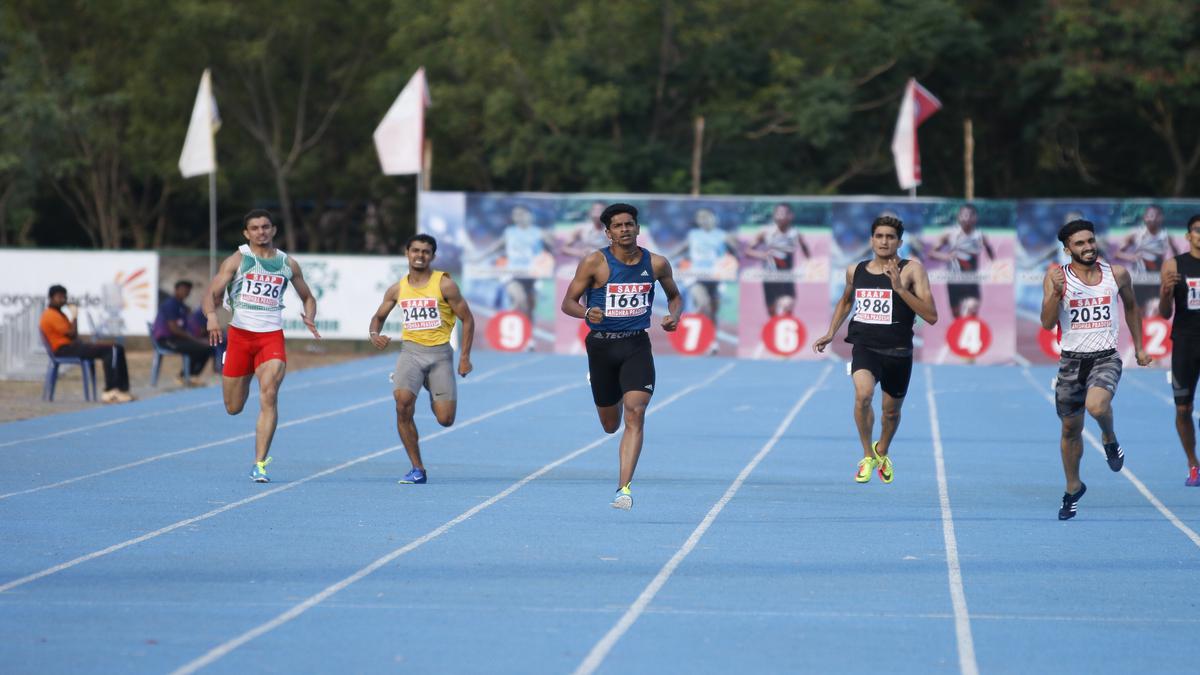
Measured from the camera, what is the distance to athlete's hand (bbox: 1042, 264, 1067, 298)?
1089 centimetres

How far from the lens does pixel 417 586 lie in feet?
27.9

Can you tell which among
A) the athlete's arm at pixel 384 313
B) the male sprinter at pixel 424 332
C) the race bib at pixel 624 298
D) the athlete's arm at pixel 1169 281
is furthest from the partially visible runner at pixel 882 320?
the athlete's arm at pixel 384 313

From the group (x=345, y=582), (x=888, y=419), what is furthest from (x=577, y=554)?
(x=888, y=419)

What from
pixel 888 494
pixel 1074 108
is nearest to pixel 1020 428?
pixel 888 494

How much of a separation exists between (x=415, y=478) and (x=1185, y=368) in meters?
5.54

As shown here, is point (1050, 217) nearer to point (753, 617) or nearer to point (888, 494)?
point (888, 494)

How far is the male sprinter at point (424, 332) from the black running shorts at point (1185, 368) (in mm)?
5061

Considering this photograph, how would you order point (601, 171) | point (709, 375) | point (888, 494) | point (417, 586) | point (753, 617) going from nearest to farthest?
point (753, 617) < point (417, 586) < point (888, 494) < point (709, 375) < point (601, 171)

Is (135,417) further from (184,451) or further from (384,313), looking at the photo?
(384,313)

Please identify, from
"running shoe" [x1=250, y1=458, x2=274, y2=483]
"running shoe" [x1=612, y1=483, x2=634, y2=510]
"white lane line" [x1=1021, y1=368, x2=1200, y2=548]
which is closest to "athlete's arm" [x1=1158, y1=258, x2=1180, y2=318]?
"white lane line" [x1=1021, y1=368, x2=1200, y2=548]

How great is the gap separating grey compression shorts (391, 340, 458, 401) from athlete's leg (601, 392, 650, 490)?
1944mm

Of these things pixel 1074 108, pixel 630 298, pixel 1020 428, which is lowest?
pixel 1020 428

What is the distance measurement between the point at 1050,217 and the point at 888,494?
18.0m

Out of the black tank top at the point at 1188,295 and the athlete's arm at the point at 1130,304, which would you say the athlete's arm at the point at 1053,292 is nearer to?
the athlete's arm at the point at 1130,304
